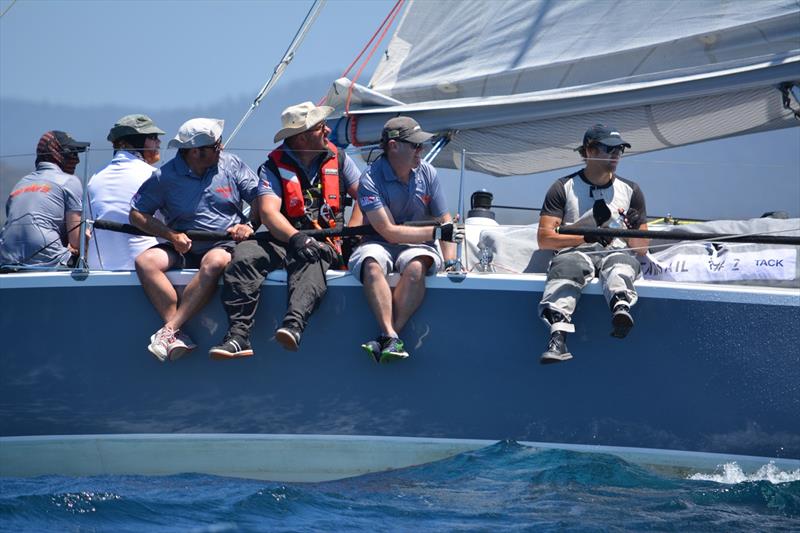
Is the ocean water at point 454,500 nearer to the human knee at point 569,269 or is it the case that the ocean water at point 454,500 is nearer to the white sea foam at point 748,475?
the white sea foam at point 748,475

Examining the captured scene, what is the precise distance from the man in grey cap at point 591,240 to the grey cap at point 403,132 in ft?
2.11

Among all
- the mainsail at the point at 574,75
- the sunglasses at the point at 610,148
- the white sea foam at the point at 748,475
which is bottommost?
the white sea foam at the point at 748,475

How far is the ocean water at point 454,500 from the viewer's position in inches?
170

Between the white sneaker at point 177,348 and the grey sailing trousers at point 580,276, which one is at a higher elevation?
the grey sailing trousers at point 580,276

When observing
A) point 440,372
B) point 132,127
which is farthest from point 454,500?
point 132,127

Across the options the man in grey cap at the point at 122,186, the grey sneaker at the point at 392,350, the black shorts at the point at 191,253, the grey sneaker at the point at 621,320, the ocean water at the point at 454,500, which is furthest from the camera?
the man in grey cap at the point at 122,186

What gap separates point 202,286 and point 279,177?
2.01ft

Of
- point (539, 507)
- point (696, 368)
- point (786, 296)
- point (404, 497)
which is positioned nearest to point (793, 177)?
point (786, 296)

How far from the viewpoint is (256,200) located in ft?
17.3

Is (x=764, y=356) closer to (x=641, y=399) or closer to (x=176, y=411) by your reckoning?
(x=641, y=399)

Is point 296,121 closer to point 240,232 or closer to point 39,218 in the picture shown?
point 240,232

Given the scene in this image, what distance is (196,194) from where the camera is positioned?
5238 mm

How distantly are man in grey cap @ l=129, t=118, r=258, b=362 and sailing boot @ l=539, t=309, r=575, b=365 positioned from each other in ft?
4.71

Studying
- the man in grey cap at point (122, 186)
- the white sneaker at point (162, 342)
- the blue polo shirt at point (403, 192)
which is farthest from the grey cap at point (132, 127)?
the blue polo shirt at point (403, 192)
